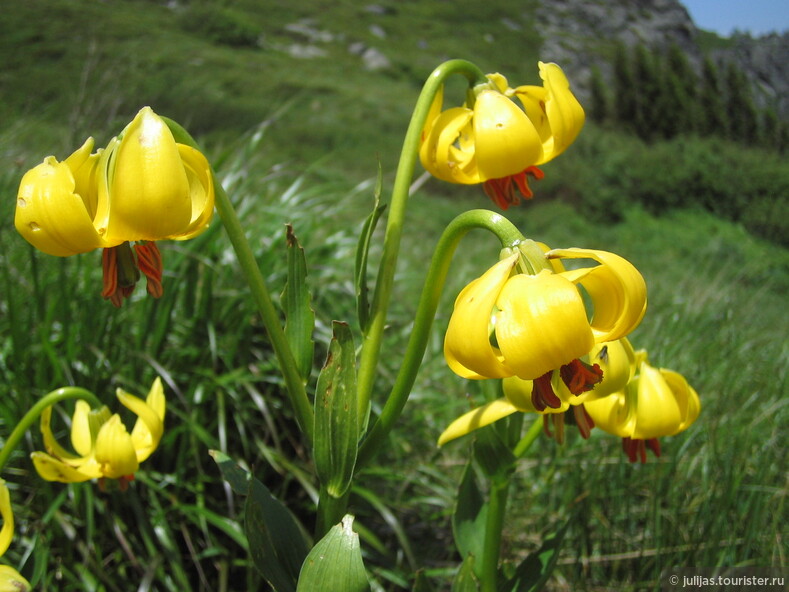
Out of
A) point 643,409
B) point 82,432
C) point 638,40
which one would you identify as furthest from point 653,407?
point 638,40

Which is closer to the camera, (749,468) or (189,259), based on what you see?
(749,468)

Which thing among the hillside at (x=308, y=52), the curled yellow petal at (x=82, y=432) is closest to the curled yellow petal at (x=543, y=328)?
the curled yellow petal at (x=82, y=432)

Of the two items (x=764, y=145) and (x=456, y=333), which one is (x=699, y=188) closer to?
(x=764, y=145)

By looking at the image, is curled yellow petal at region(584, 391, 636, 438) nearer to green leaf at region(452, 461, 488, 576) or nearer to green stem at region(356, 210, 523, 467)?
green leaf at region(452, 461, 488, 576)

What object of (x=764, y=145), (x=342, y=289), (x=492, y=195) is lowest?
(x=764, y=145)

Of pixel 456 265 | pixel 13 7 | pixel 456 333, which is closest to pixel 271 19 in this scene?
pixel 13 7

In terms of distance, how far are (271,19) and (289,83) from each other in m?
9.56

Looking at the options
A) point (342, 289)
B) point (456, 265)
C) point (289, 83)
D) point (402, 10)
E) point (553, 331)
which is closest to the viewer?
point (553, 331)

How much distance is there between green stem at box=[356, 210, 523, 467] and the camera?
69 cm

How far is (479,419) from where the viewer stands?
895mm

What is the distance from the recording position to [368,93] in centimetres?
1803

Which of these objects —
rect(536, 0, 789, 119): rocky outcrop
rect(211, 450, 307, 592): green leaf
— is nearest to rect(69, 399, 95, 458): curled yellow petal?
rect(211, 450, 307, 592): green leaf

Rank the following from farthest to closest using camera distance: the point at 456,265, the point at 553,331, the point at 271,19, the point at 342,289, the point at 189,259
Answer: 1. the point at 271,19
2. the point at 456,265
3. the point at 342,289
4. the point at 189,259
5. the point at 553,331

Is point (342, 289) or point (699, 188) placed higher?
point (342, 289)
